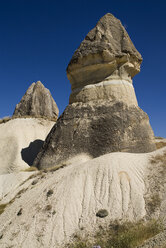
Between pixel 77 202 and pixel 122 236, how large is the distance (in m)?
1.89

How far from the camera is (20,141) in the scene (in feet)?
47.5

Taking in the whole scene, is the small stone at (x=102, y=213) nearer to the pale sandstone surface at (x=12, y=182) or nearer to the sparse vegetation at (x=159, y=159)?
the sparse vegetation at (x=159, y=159)

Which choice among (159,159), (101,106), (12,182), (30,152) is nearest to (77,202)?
(159,159)

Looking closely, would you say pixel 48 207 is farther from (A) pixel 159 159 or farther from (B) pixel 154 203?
(A) pixel 159 159

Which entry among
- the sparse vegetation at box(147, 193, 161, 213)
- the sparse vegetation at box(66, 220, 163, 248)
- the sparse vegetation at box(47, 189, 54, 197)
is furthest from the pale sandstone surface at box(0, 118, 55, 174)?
the sparse vegetation at box(147, 193, 161, 213)

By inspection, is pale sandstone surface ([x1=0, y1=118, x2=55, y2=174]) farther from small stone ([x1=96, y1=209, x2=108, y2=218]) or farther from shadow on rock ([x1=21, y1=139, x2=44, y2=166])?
small stone ([x1=96, y1=209, x2=108, y2=218])

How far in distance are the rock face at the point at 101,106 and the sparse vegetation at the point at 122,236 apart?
409cm

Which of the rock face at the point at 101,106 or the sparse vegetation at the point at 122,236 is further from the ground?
the rock face at the point at 101,106

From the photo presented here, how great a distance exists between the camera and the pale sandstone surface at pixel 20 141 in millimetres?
12510

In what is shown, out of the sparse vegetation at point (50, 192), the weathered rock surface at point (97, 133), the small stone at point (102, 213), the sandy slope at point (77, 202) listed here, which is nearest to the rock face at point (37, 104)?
the weathered rock surface at point (97, 133)

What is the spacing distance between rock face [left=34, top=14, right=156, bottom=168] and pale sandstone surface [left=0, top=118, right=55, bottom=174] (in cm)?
321

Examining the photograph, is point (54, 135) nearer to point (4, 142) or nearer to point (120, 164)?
point (120, 164)

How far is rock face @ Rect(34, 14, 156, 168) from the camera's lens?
8920mm

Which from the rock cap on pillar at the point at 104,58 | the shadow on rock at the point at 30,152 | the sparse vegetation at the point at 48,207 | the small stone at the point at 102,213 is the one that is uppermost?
the rock cap on pillar at the point at 104,58
